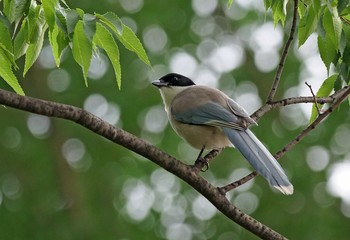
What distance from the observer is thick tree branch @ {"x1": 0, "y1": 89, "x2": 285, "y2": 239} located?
9.54 feet

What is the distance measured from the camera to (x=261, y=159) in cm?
394

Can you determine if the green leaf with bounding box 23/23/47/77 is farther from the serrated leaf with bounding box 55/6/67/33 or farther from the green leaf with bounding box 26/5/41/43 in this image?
the serrated leaf with bounding box 55/6/67/33

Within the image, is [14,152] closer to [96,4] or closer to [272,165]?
[96,4]

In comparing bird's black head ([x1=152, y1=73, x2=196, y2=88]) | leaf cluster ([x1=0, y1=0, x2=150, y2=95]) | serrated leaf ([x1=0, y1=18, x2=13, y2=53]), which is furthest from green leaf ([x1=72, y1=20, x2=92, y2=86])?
bird's black head ([x1=152, y1=73, x2=196, y2=88])

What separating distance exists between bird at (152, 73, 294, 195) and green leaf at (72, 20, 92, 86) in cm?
121

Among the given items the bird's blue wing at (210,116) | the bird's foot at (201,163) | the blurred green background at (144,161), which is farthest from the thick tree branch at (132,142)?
the blurred green background at (144,161)

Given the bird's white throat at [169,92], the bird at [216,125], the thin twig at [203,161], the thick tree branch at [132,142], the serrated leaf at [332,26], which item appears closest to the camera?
the thick tree branch at [132,142]

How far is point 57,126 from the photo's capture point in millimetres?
12711

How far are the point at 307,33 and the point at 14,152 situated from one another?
985 cm

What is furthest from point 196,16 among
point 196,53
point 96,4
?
point 96,4

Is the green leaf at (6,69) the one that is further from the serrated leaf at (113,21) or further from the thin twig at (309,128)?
the thin twig at (309,128)

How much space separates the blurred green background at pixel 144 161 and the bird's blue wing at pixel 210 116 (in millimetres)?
6829

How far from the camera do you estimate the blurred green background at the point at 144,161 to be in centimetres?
1192

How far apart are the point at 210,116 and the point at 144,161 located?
767 cm
